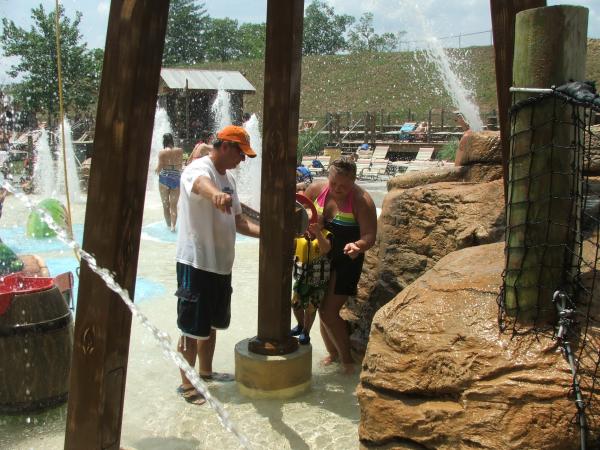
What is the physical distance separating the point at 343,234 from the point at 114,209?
220 cm

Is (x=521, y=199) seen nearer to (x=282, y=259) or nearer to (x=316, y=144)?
(x=282, y=259)

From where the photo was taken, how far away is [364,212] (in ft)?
14.2

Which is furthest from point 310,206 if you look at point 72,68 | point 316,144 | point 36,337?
point 72,68

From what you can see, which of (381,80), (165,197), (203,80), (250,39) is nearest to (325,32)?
(250,39)

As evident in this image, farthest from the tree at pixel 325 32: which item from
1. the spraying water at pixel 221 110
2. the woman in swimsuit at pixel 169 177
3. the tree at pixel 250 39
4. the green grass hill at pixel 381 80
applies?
the woman in swimsuit at pixel 169 177

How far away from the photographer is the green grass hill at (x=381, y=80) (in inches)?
1756

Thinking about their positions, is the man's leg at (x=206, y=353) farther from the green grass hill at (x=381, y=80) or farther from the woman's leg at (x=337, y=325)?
the green grass hill at (x=381, y=80)

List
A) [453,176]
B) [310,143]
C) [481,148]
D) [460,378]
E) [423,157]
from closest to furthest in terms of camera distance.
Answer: [460,378] → [481,148] → [453,176] → [423,157] → [310,143]

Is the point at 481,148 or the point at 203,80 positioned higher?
the point at 203,80

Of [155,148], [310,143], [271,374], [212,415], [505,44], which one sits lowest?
[212,415]

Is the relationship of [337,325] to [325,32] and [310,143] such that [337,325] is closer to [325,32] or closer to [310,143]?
[310,143]

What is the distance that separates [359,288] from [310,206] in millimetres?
882

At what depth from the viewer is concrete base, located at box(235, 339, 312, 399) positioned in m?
4.00

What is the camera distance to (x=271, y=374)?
13.1 ft
